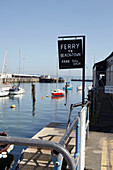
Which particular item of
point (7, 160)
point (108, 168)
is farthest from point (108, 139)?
point (7, 160)

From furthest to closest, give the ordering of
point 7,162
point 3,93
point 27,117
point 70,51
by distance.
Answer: point 3,93 < point 27,117 < point 7,162 < point 70,51

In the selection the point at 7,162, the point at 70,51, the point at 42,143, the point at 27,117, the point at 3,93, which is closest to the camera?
the point at 42,143

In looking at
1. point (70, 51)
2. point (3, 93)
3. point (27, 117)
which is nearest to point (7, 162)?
point (70, 51)

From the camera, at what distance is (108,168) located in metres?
5.52

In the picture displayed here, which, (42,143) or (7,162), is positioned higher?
(42,143)

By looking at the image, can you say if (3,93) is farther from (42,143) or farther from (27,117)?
(42,143)

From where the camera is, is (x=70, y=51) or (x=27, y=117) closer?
(x=70, y=51)

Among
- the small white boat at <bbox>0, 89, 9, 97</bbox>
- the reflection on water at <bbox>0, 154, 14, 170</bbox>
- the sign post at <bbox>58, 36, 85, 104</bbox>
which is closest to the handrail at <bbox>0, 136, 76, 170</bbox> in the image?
the sign post at <bbox>58, 36, 85, 104</bbox>

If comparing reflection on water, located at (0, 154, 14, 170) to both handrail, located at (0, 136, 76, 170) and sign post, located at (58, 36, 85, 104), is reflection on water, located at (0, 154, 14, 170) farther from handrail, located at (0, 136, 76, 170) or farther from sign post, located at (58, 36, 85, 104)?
handrail, located at (0, 136, 76, 170)

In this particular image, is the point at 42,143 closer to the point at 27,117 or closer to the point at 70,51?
the point at 70,51

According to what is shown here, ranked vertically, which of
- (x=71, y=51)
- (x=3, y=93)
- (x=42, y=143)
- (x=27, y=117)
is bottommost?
(x=27, y=117)

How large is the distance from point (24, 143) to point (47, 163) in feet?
16.5

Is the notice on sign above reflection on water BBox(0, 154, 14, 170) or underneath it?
above

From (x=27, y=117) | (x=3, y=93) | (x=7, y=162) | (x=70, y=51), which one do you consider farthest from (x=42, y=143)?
(x=3, y=93)
